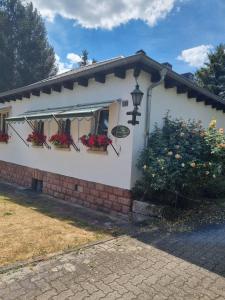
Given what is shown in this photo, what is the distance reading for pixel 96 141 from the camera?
8.17 metres

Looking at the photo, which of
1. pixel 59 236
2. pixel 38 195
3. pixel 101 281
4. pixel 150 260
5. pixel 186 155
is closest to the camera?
pixel 101 281

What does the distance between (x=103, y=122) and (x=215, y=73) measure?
16609 millimetres

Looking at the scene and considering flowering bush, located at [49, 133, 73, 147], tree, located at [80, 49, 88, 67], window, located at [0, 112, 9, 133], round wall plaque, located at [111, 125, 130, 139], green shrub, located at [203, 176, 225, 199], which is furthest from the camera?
tree, located at [80, 49, 88, 67]

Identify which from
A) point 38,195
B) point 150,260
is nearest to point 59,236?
point 150,260

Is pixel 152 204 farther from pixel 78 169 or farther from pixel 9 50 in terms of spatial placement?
pixel 9 50

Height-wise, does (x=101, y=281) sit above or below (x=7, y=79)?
below

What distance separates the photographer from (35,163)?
1170 cm

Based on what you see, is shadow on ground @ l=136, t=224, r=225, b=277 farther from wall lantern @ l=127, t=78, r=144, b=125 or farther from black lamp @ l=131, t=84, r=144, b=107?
black lamp @ l=131, t=84, r=144, b=107

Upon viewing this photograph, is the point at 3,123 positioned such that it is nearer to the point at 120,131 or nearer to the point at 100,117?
the point at 100,117

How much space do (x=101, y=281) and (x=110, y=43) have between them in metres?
10.5

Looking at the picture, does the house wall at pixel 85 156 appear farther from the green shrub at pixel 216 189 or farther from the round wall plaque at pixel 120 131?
the green shrub at pixel 216 189

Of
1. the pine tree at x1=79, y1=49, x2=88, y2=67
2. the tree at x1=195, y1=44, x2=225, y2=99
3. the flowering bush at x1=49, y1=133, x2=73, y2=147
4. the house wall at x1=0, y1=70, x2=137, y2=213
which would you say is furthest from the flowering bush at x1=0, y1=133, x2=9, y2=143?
the pine tree at x1=79, y1=49, x2=88, y2=67

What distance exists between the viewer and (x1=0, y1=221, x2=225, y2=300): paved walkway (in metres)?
3.68

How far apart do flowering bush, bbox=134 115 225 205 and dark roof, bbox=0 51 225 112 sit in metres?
1.53
